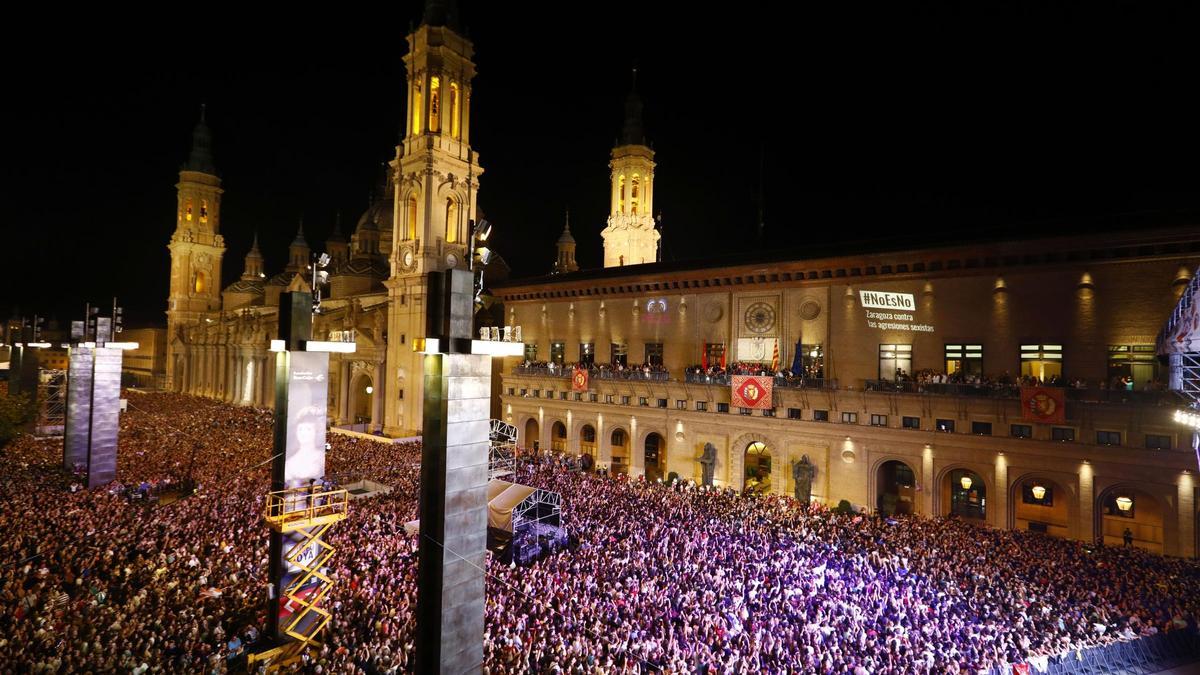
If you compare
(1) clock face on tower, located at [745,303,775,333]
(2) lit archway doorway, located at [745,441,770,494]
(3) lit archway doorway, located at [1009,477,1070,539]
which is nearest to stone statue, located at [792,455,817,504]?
(2) lit archway doorway, located at [745,441,770,494]

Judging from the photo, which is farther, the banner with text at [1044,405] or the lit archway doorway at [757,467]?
the lit archway doorway at [757,467]

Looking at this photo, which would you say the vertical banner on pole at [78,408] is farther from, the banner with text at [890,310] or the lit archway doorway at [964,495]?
the lit archway doorway at [964,495]

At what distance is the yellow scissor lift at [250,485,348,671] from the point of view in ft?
44.0

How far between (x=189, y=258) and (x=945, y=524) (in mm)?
104765

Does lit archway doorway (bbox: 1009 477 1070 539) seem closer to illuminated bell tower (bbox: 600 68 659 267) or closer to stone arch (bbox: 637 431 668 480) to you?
stone arch (bbox: 637 431 668 480)

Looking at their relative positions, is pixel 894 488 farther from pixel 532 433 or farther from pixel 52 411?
pixel 52 411

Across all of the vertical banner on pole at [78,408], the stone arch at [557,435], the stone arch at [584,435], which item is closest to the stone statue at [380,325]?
the stone arch at [557,435]

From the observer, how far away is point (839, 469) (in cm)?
3114

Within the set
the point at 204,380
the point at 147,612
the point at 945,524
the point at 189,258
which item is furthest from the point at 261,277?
the point at 945,524

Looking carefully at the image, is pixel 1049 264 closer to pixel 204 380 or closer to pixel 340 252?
pixel 340 252

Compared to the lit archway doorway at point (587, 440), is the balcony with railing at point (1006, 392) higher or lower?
higher

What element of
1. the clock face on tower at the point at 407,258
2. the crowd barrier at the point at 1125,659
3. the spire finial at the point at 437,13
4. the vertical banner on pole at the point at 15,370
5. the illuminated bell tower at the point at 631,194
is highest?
the spire finial at the point at 437,13

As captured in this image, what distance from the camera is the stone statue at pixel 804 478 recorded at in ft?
103

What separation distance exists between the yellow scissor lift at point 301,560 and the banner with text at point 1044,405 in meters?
27.0
